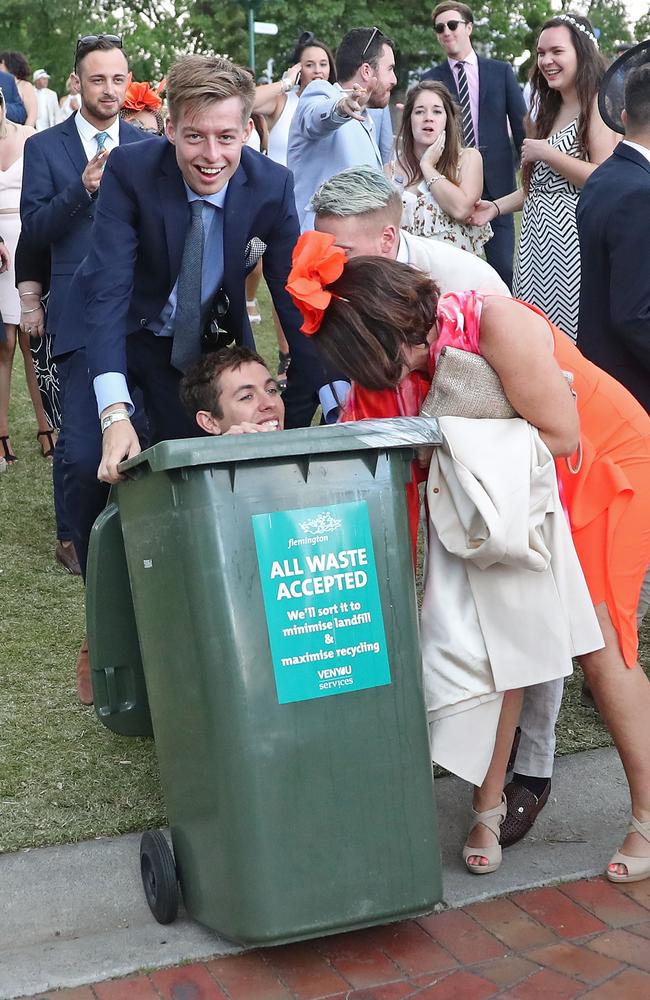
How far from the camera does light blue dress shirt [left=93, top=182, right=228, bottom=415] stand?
3.41 m

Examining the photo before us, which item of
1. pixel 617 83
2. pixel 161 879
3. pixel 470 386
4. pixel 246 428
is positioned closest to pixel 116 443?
pixel 246 428

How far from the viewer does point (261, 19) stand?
4150 cm

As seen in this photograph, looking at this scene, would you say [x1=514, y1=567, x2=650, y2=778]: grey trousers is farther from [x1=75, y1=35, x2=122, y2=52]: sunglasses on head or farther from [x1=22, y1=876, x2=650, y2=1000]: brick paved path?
[x1=75, y1=35, x2=122, y2=52]: sunglasses on head

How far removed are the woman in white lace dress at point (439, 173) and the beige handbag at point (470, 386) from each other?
12.4ft

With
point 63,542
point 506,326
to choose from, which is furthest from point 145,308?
point 63,542

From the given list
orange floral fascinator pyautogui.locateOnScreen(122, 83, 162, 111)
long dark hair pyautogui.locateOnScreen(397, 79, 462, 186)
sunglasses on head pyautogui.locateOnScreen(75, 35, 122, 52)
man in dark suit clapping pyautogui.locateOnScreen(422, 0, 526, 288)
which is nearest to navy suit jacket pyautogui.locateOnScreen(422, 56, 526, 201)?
man in dark suit clapping pyautogui.locateOnScreen(422, 0, 526, 288)

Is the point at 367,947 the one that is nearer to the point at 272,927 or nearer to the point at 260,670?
the point at 272,927

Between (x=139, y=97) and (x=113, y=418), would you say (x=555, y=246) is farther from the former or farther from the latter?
(x=113, y=418)

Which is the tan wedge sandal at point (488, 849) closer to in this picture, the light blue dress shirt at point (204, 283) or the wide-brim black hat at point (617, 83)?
the light blue dress shirt at point (204, 283)

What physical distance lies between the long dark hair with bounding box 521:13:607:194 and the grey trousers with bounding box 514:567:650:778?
2876 millimetres

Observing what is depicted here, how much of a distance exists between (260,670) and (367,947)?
748mm

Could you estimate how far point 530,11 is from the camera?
4309 centimetres

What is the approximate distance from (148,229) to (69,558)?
260 centimetres

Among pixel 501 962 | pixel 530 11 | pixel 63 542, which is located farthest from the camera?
pixel 530 11
